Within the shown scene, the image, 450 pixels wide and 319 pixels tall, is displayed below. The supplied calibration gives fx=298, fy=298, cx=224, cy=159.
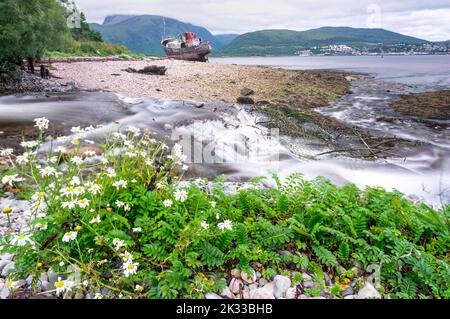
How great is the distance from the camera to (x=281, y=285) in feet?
8.14

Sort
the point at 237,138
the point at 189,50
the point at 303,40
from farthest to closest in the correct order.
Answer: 1. the point at 303,40
2. the point at 189,50
3. the point at 237,138

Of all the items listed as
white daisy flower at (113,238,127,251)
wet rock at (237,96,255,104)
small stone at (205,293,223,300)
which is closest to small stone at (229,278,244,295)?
small stone at (205,293,223,300)

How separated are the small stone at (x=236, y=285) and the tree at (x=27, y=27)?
12165mm

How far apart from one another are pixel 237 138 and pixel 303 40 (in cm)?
12647

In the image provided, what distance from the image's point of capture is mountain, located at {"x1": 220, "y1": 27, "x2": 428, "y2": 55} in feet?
321

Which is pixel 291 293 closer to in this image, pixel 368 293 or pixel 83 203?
pixel 368 293

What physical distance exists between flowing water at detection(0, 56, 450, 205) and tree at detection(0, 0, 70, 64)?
2.32 metres

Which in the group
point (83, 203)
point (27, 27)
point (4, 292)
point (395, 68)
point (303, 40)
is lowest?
point (4, 292)

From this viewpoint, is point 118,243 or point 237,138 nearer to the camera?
point 118,243

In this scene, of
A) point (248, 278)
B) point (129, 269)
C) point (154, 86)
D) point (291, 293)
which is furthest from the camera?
point (154, 86)

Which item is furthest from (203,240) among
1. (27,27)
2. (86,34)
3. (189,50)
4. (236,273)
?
(189,50)
